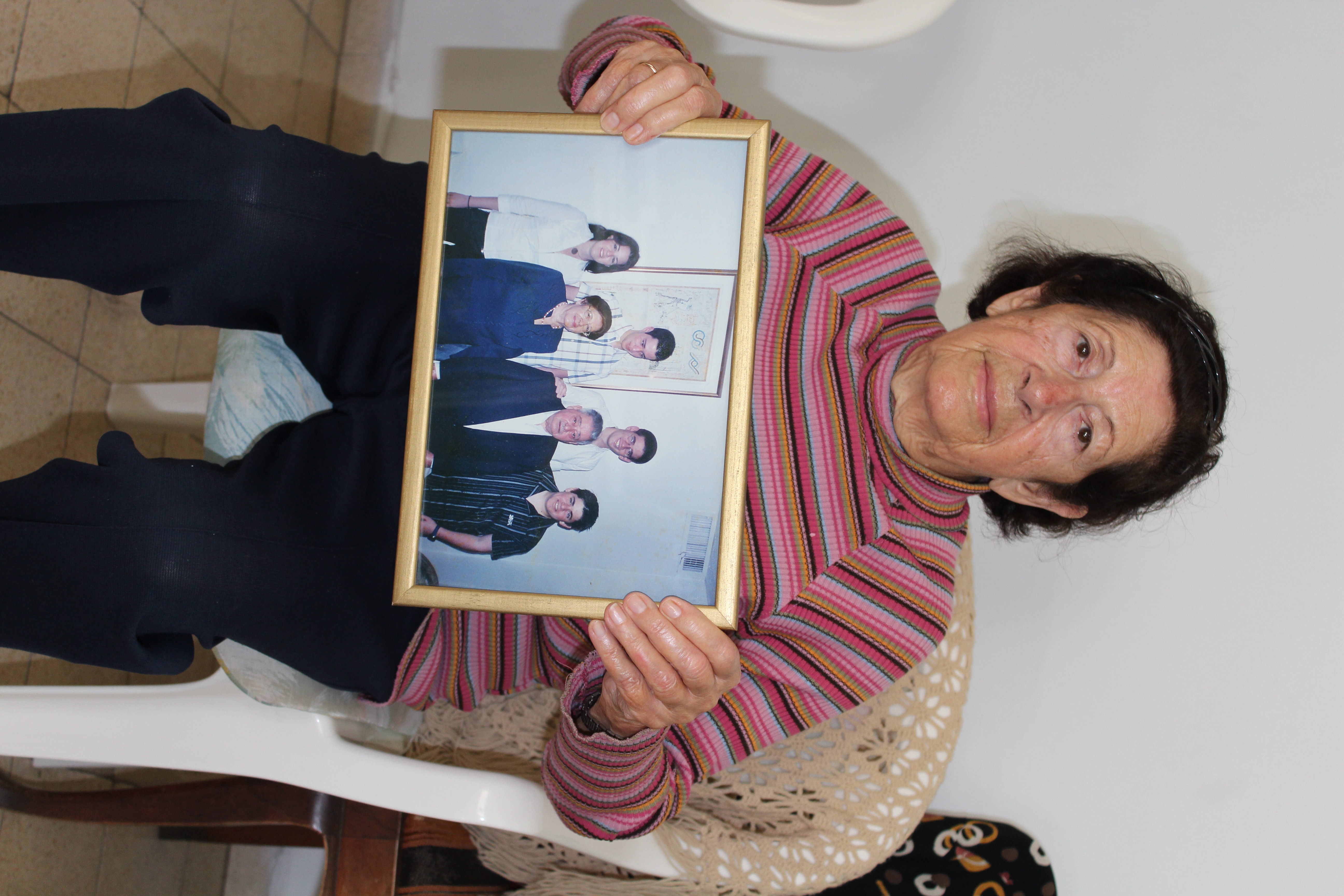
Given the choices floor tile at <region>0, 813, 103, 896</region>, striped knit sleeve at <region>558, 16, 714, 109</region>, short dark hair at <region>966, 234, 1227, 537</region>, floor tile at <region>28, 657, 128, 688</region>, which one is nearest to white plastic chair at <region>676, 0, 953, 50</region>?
striped knit sleeve at <region>558, 16, 714, 109</region>

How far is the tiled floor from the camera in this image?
1.49m

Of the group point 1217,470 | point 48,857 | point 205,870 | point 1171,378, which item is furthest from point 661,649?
point 205,870

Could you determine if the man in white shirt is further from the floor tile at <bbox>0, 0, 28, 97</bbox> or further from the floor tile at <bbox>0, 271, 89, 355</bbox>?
the floor tile at <bbox>0, 0, 28, 97</bbox>

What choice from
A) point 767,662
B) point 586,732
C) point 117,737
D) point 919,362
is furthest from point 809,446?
point 117,737

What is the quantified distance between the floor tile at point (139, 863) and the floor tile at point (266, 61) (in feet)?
4.79

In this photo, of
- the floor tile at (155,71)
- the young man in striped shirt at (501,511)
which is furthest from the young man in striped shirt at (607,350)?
the floor tile at (155,71)

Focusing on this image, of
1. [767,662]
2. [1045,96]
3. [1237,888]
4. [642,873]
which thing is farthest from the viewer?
[1045,96]

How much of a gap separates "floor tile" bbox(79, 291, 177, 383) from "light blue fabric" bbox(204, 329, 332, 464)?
24.2 inches

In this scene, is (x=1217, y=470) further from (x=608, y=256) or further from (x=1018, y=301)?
(x=608, y=256)

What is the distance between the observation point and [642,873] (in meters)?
1.29

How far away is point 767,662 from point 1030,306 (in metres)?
0.59

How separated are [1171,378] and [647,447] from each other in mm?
696

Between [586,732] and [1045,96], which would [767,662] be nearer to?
[586,732]

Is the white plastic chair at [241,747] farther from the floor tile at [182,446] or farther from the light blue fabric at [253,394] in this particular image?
the floor tile at [182,446]
